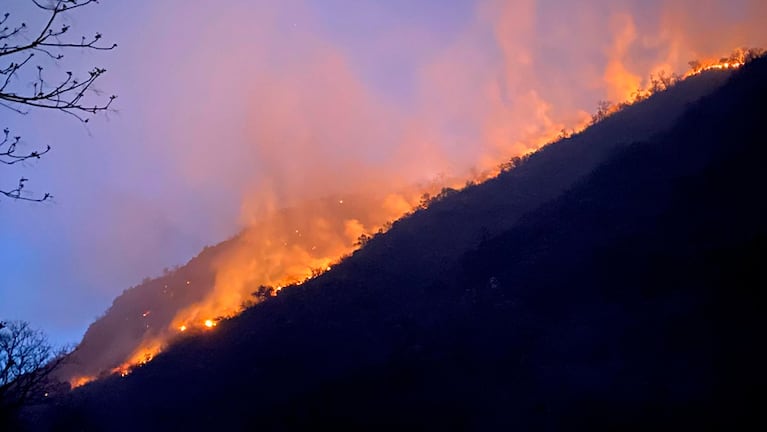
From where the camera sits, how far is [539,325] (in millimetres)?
→ 20672

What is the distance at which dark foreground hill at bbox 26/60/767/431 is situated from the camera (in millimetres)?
15133

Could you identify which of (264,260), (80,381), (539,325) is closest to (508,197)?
(539,325)

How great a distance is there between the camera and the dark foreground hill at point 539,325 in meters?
15.1

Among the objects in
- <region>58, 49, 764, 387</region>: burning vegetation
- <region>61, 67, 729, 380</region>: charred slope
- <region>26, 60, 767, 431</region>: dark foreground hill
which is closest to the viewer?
<region>26, 60, 767, 431</region>: dark foreground hill

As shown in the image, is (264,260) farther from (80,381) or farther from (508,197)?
(508,197)

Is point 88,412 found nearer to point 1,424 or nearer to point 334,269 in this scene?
point 1,424

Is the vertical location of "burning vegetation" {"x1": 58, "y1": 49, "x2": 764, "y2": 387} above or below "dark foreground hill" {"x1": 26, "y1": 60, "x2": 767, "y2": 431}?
above

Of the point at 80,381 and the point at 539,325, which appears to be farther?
the point at 80,381

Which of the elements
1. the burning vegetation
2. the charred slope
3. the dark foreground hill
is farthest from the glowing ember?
the charred slope

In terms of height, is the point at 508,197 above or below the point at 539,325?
above

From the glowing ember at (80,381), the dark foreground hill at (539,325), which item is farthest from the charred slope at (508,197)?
the glowing ember at (80,381)

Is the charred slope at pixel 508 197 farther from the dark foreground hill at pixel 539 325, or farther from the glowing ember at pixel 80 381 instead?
the glowing ember at pixel 80 381

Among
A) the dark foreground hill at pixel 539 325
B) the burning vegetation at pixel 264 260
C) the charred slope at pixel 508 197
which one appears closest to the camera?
the dark foreground hill at pixel 539 325

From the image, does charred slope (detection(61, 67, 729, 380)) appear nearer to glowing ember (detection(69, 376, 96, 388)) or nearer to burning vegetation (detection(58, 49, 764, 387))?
burning vegetation (detection(58, 49, 764, 387))
